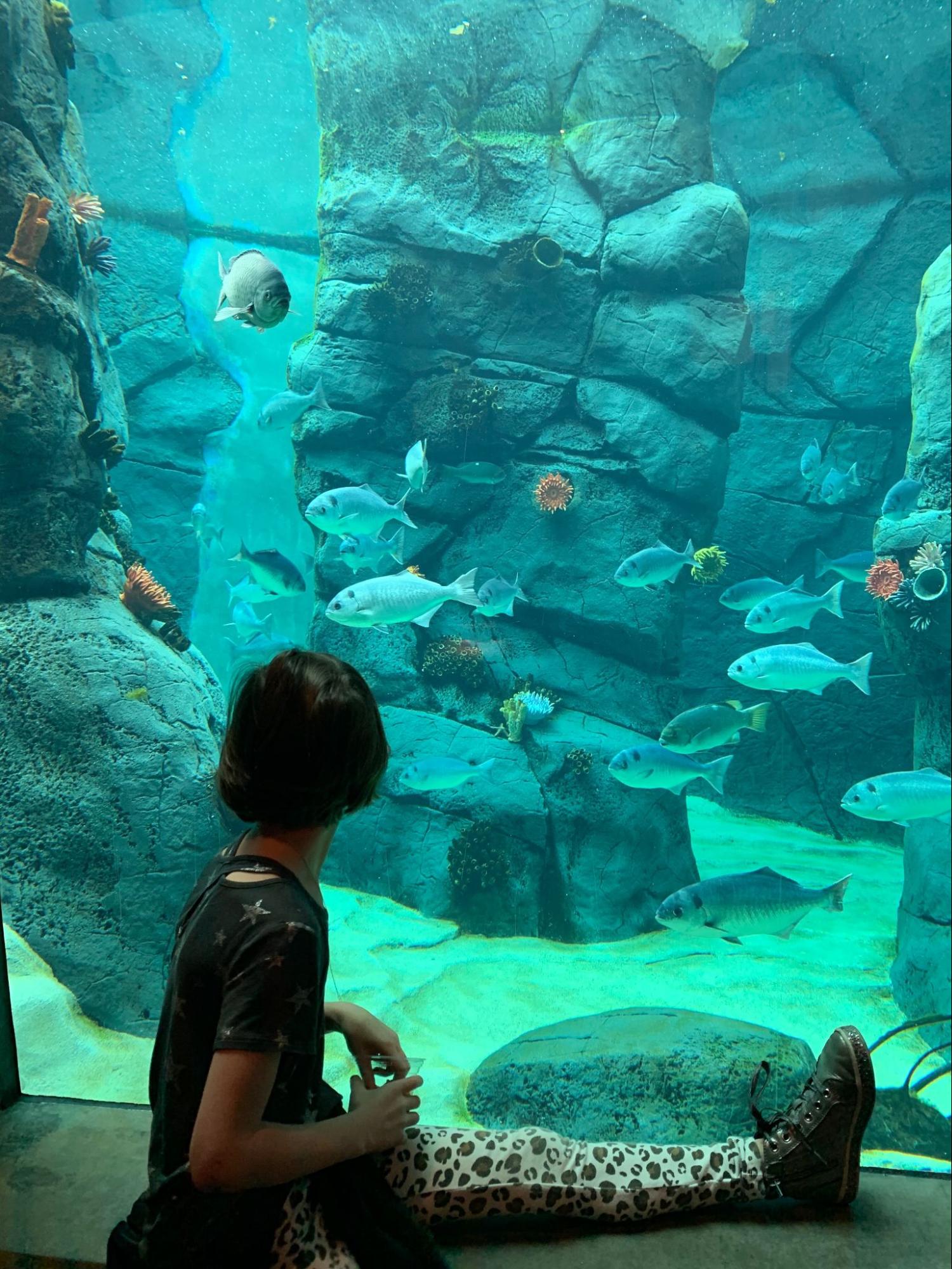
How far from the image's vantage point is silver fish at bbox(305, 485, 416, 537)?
213 inches

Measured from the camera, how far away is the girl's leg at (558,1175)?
1.75 m

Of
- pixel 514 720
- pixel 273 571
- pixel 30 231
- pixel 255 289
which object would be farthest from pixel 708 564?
pixel 30 231

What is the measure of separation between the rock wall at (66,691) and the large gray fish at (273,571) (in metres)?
0.93

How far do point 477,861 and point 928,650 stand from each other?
424cm

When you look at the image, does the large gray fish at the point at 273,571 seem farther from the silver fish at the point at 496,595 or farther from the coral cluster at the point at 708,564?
the coral cluster at the point at 708,564

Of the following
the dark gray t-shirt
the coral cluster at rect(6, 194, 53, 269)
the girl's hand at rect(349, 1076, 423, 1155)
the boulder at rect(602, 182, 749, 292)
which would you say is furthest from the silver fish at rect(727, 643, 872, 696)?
the coral cluster at rect(6, 194, 53, 269)

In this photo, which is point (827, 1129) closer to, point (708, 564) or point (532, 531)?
point (532, 531)

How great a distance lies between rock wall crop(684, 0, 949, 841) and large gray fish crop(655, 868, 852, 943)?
6.92 meters

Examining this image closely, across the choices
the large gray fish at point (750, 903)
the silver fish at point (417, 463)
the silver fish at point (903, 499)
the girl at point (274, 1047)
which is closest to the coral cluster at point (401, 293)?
the silver fish at point (417, 463)

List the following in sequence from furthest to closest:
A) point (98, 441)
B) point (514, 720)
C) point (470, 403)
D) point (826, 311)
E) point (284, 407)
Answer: point (826, 311), point (470, 403), point (514, 720), point (284, 407), point (98, 441)

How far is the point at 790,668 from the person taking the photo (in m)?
5.13

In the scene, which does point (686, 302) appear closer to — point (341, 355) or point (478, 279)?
point (478, 279)

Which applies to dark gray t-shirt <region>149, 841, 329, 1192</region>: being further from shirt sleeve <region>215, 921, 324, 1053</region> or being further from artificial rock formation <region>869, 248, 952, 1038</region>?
artificial rock formation <region>869, 248, 952, 1038</region>

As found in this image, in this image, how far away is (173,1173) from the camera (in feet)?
4.24
